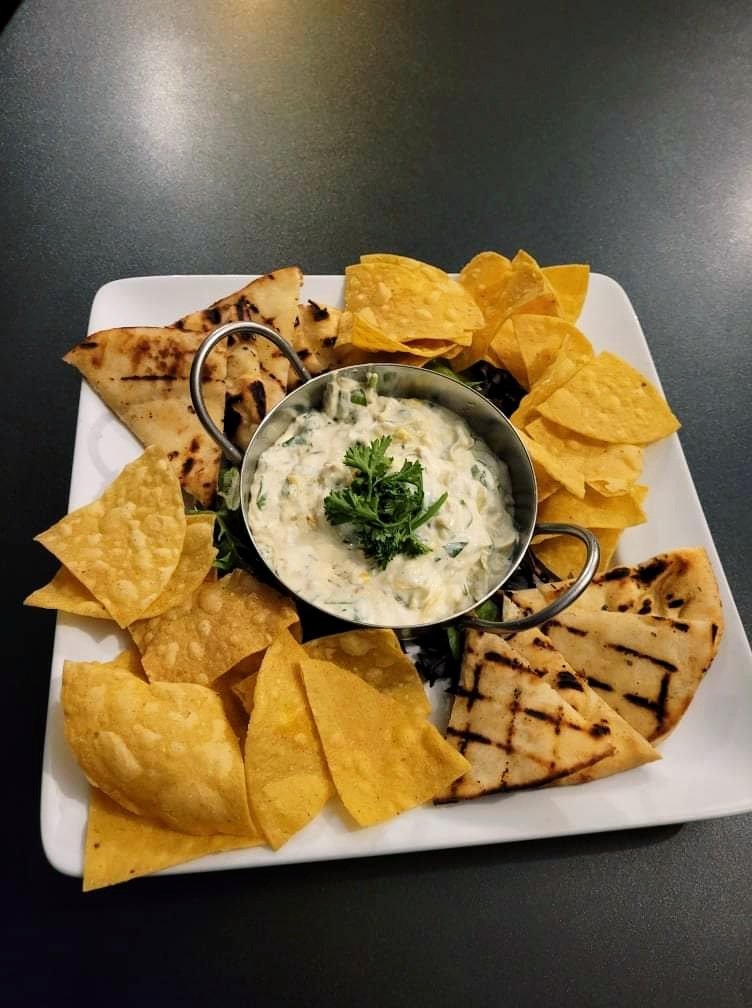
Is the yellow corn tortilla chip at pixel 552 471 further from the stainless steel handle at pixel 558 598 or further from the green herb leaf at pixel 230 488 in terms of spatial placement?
the green herb leaf at pixel 230 488

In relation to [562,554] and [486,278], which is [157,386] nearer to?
[486,278]

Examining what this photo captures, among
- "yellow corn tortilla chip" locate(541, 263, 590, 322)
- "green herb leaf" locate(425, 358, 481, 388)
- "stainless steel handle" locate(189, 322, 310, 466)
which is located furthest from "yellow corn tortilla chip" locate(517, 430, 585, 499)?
"stainless steel handle" locate(189, 322, 310, 466)

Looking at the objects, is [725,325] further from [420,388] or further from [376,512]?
[376,512]

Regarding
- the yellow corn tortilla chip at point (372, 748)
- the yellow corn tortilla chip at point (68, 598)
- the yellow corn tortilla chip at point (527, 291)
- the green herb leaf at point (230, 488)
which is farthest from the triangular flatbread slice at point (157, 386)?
the yellow corn tortilla chip at point (527, 291)

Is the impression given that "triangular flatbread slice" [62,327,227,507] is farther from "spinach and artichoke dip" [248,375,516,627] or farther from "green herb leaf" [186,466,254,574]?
"spinach and artichoke dip" [248,375,516,627]

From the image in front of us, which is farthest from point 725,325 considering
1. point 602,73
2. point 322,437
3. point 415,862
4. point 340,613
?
point 415,862

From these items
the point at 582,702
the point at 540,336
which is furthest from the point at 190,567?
the point at 540,336
